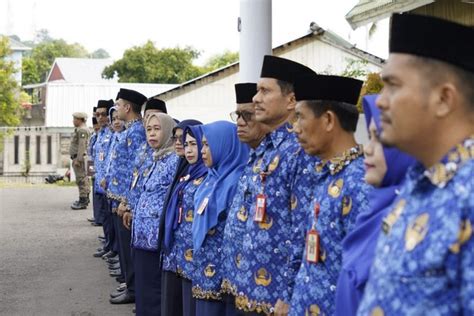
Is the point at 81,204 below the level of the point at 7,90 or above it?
below

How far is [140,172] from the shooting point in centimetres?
759

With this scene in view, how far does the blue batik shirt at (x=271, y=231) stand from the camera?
416 cm

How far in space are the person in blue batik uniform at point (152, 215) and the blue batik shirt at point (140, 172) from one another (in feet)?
0.99

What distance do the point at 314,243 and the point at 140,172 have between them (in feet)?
14.4

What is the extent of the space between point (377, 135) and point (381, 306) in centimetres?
81

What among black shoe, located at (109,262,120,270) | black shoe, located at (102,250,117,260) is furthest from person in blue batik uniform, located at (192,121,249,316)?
black shoe, located at (102,250,117,260)

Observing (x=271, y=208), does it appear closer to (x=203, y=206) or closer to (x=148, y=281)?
(x=203, y=206)

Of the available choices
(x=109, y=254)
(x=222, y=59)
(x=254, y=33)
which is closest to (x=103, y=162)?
(x=109, y=254)

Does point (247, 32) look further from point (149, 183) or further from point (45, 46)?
point (45, 46)

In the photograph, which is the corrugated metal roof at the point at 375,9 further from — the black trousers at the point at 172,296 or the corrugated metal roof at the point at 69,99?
the corrugated metal roof at the point at 69,99

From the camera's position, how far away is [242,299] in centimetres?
436

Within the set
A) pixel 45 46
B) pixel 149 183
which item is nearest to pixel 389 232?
pixel 149 183

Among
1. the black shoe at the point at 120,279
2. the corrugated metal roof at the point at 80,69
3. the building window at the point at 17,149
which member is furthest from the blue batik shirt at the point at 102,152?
the corrugated metal roof at the point at 80,69

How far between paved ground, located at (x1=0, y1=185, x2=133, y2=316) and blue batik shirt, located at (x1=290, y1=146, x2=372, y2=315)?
5142 mm
